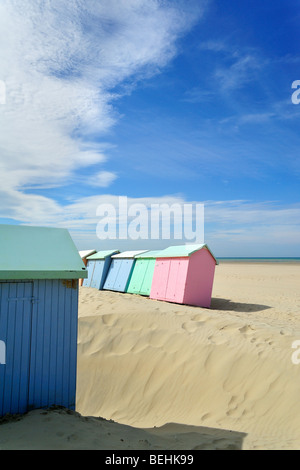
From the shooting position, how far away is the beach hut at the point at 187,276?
12.9 m

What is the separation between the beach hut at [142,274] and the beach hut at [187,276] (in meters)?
0.76

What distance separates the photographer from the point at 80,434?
4211 mm

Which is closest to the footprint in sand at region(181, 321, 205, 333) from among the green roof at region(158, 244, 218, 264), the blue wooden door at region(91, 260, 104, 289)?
the green roof at region(158, 244, 218, 264)

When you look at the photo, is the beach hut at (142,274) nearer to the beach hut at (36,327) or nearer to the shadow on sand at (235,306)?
the shadow on sand at (235,306)

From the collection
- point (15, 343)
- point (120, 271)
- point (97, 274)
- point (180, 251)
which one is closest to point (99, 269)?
point (97, 274)

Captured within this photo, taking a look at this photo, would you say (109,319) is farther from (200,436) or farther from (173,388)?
(200,436)

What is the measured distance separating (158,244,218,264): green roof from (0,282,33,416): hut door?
27.6 feet

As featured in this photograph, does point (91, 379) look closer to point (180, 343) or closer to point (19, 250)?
point (180, 343)

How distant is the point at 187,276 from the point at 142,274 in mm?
3149

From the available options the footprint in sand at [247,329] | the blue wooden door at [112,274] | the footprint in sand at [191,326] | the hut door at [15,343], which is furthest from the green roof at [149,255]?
the hut door at [15,343]

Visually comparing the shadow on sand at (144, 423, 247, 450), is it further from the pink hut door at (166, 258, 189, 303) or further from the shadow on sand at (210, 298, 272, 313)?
the shadow on sand at (210, 298, 272, 313)
